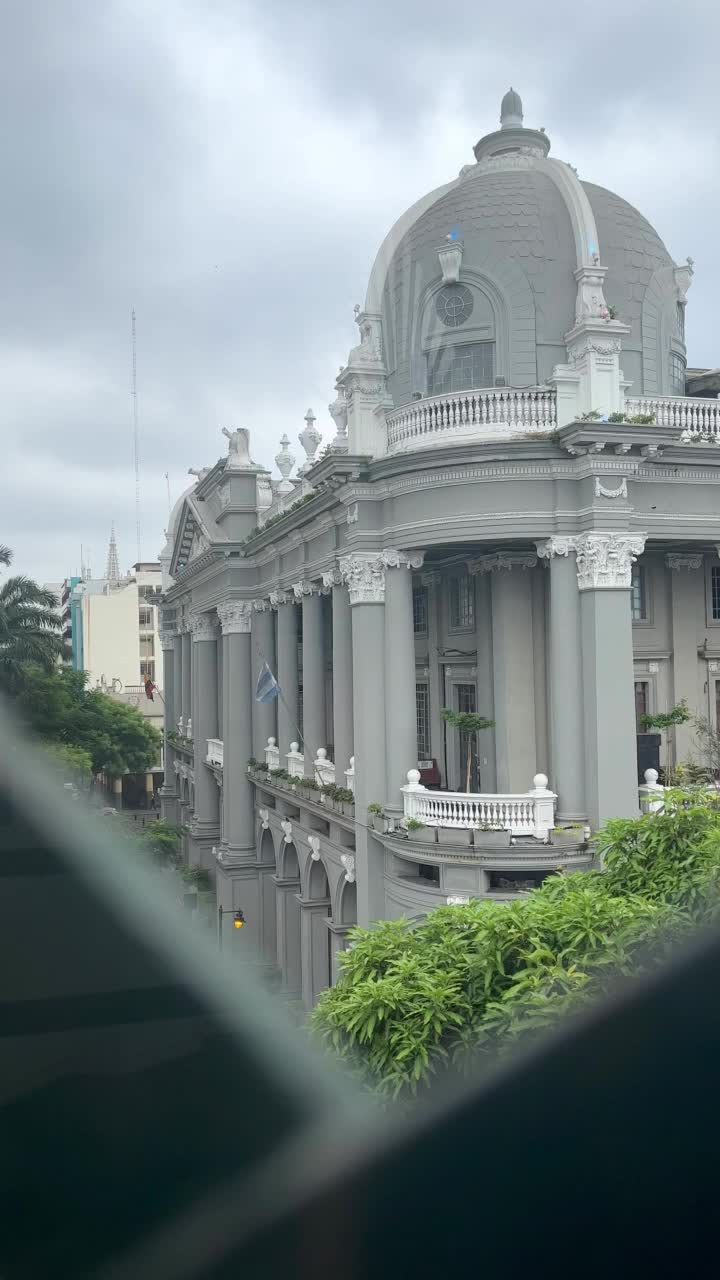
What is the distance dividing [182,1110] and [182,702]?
59.2m

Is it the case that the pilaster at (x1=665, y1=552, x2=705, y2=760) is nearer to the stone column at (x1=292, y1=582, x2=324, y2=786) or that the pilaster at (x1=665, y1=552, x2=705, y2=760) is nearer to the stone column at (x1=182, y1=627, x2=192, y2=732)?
the stone column at (x1=292, y1=582, x2=324, y2=786)

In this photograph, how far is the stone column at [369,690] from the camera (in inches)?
980

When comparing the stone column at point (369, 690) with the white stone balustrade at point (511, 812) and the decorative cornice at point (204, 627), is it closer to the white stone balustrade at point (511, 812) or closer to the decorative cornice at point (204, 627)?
the white stone balustrade at point (511, 812)

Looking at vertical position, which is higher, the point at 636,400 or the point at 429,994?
the point at 636,400

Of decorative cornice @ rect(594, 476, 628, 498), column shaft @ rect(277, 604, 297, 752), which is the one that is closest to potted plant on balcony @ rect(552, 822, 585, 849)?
decorative cornice @ rect(594, 476, 628, 498)

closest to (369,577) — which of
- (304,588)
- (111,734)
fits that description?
(304,588)

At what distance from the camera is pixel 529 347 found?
84.6ft

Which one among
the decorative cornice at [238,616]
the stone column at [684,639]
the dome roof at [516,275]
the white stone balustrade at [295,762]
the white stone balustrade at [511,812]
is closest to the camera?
the white stone balustrade at [511,812]

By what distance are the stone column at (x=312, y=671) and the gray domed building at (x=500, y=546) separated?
0.30 feet

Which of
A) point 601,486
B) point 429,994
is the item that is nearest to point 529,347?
point 601,486

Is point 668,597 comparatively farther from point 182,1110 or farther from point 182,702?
point 182,702

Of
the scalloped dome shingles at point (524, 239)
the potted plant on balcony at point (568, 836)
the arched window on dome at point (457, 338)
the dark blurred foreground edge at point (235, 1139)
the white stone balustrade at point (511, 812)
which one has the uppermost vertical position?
the scalloped dome shingles at point (524, 239)

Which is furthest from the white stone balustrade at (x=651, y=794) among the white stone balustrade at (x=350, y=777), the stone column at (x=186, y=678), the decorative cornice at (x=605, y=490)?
the stone column at (x=186, y=678)

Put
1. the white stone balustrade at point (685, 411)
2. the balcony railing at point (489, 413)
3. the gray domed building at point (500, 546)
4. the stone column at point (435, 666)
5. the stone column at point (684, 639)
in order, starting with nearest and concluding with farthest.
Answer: the gray domed building at point (500, 546)
the balcony railing at point (489, 413)
the white stone balustrade at point (685, 411)
the stone column at point (684, 639)
the stone column at point (435, 666)
